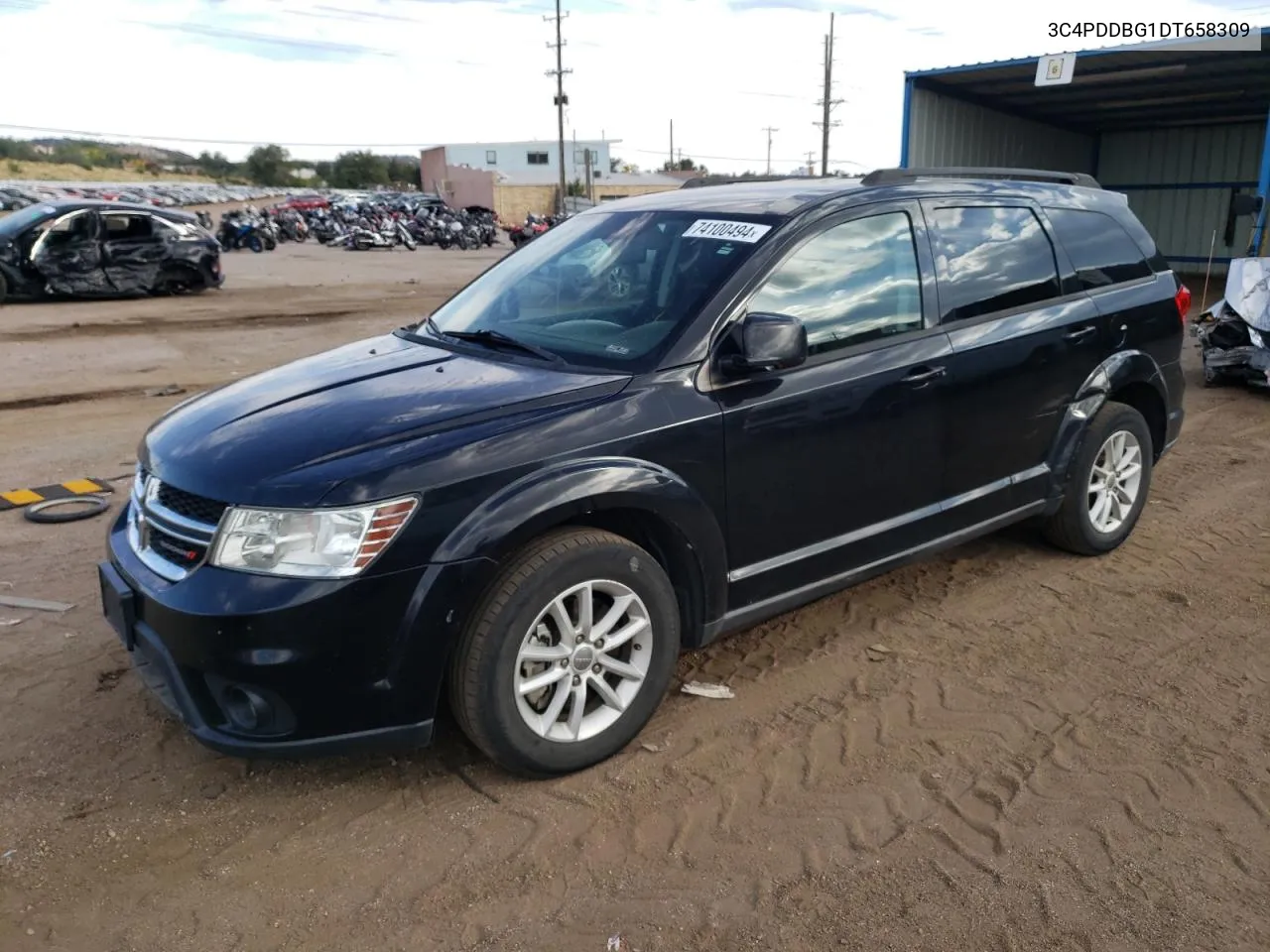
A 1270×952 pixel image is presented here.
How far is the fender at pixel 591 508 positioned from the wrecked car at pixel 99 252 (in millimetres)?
15038

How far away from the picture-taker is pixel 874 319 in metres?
3.79

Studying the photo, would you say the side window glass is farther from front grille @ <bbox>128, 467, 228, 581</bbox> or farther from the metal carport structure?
front grille @ <bbox>128, 467, 228, 581</bbox>

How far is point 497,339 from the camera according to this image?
3.72 meters

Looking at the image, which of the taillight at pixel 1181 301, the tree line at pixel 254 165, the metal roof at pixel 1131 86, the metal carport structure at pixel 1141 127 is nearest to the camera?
the taillight at pixel 1181 301

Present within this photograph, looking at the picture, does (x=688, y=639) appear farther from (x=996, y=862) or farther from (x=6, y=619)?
(x=6, y=619)

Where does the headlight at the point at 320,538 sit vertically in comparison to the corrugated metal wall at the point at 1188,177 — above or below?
below

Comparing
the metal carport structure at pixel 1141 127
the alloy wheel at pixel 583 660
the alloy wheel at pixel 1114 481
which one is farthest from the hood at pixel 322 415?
the metal carport structure at pixel 1141 127

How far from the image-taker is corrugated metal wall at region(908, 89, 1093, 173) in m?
16.5

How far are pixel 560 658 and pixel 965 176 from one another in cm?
284

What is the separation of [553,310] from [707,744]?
67.2 inches

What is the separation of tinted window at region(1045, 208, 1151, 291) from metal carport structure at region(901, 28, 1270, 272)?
333 inches

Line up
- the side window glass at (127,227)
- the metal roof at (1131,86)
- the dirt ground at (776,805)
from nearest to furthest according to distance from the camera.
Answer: the dirt ground at (776,805), the metal roof at (1131,86), the side window glass at (127,227)

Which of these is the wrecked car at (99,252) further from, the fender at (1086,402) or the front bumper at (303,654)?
the fender at (1086,402)

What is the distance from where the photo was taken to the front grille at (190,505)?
9.25 feet
